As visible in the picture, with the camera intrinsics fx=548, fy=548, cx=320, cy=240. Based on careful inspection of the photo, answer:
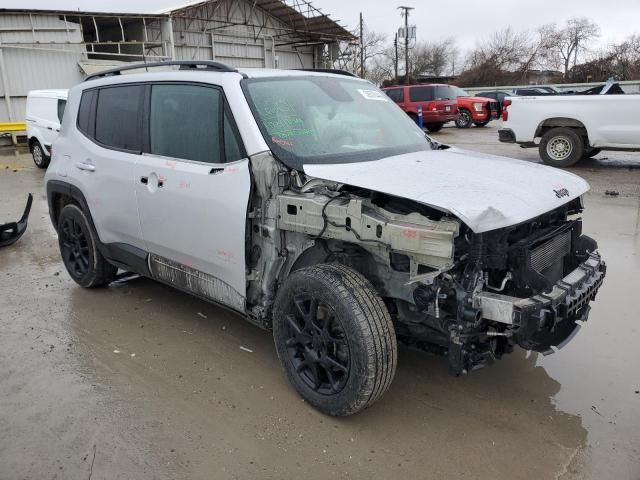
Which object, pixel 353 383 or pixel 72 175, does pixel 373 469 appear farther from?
pixel 72 175

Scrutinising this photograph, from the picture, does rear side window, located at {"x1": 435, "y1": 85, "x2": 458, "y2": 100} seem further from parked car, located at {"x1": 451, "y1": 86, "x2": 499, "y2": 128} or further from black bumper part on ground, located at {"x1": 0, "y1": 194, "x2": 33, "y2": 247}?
black bumper part on ground, located at {"x1": 0, "y1": 194, "x2": 33, "y2": 247}

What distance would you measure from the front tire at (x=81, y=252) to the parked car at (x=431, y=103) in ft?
55.9

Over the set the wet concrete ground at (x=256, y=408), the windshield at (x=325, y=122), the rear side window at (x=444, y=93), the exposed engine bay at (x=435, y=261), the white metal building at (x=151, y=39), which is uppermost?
the white metal building at (x=151, y=39)

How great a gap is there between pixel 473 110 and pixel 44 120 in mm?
16042

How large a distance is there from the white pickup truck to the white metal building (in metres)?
14.4

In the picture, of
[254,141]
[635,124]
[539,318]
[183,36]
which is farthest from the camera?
[183,36]

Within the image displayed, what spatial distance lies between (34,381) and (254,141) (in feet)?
6.80

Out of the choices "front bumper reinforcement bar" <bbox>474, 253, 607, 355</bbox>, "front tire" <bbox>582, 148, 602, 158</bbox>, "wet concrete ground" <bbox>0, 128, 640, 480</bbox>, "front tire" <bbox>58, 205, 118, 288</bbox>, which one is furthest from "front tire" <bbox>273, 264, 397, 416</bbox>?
"front tire" <bbox>582, 148, 602, 158</bbox>

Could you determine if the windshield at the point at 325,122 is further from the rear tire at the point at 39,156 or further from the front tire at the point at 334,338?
the rear tire at the point at 39,156

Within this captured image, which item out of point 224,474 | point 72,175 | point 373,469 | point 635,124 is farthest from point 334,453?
point 635,124

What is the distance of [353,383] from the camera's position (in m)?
2.82

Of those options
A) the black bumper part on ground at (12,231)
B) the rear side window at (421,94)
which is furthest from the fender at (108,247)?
the rear side window at (421,94)

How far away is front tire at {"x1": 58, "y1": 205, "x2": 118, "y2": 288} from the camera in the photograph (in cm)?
479

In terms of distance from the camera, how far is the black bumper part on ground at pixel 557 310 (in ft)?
8.36
